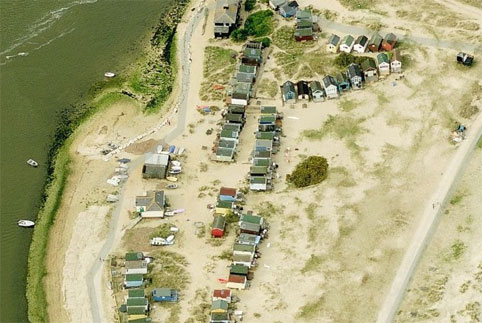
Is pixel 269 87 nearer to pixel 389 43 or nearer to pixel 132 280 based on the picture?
pixel 389 43

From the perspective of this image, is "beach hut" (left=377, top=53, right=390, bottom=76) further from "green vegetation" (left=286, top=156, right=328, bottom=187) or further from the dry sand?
the dry sand

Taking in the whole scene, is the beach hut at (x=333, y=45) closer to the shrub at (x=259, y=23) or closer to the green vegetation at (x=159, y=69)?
the shrub at (x=259, y=23)

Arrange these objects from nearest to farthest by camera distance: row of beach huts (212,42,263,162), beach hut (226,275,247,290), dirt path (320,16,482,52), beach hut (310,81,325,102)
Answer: beach hut (226,275,247,290) < row of beach huts (212,42,263,162) < beach hut (310,81,325,102) < dirt path (320,16,482,52)

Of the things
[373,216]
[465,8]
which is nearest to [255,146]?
[373,216]

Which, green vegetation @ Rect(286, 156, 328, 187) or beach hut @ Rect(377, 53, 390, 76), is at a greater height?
beach hut @ Rect(377, 53, 390, 76)

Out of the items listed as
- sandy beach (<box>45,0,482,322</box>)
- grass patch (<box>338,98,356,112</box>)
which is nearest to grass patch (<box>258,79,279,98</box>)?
sandy beach (<box>45,0,482,322</box>)

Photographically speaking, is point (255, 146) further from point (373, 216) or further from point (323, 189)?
point (373, 216)

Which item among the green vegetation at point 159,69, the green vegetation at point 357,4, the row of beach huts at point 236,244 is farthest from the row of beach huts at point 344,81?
the row of beach huts at point 236,244
